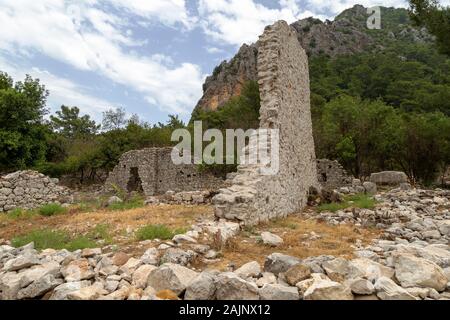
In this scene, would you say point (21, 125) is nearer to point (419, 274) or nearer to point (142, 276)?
point (142, 276)

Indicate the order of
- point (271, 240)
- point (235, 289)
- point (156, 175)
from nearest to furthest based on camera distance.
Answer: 1. point (235, 289)
2. point (271, 240)
3. point (156, 175)

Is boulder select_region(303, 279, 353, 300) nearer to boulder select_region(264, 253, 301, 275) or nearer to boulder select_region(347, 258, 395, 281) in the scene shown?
boulder select_region(347, 258, 395, 281)

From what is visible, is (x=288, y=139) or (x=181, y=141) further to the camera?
(x=181, y=141)

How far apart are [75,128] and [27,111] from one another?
22052 mm

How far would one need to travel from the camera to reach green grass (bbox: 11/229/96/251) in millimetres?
5555

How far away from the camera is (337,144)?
786 inches

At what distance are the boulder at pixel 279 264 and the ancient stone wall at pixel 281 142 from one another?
2550mm

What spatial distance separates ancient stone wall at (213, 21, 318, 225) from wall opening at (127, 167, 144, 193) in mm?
13134

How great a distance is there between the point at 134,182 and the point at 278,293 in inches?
785

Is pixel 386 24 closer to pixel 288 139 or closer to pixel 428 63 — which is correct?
pixel 428 63

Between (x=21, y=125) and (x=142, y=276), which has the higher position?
(x=21, y=125)

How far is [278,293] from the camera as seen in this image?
10.6 feet

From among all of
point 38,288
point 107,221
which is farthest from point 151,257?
point 107,221
